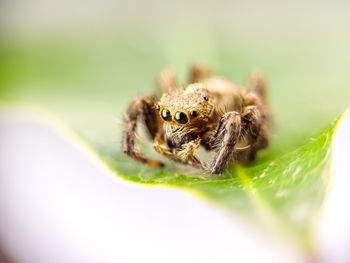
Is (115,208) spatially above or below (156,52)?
below

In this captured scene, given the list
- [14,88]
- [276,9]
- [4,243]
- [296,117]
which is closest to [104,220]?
[4,243]

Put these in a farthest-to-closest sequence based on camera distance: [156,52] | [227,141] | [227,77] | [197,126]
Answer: [156,52], [227,77], [197,126], [227,141]

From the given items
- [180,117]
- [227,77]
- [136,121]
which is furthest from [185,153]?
[227,77]

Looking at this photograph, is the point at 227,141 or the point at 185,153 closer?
the point at 227,141

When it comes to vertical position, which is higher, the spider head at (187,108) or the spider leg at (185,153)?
the spider head at (187,108)

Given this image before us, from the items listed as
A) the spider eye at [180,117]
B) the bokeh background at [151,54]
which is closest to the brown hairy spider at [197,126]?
the spider eye at [180,117]

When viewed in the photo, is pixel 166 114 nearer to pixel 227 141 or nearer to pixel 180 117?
pixel 180 117

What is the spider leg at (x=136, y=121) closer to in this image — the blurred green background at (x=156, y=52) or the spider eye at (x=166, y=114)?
the blurred green background at (x=156, y=52)
